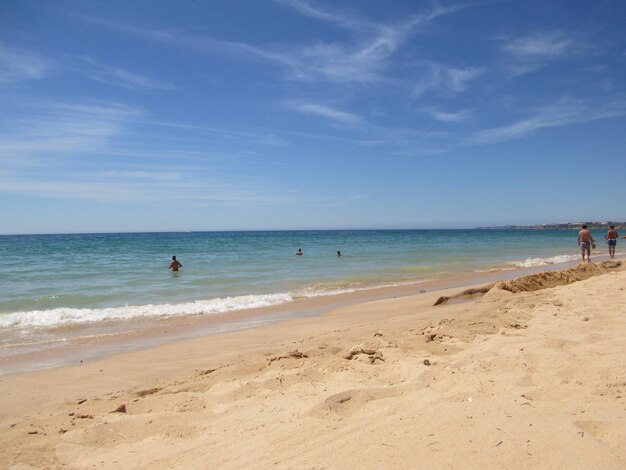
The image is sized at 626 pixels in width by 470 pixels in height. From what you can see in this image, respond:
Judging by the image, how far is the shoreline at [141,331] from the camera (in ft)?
20.5

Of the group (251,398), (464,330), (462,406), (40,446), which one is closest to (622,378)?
(462,406)

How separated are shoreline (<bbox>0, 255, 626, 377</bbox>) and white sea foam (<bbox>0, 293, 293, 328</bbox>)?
37cm

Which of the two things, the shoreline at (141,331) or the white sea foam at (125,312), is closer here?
the shoreline at (141,331)

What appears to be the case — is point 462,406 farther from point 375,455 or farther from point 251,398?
point 251,398

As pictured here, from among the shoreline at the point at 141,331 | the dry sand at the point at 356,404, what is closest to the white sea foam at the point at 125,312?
the shoreline at the point at 141,331

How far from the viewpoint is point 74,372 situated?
5.43m

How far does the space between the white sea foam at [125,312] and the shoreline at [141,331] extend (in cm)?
37

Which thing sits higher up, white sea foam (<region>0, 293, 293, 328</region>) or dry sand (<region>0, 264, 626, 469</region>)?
dry sand (<region>0, 264, 626, 469</region>)

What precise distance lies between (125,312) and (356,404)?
7.90 metres

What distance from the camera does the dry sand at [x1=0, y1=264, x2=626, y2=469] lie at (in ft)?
8.47

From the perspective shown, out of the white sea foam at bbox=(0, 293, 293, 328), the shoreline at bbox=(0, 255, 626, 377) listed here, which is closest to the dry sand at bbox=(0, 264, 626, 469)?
the shoreline at bbox=(0, 255, 626, 377)

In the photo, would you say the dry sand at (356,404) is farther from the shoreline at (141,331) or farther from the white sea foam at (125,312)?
the white sea foam at (125,312)

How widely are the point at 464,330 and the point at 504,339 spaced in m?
0.59

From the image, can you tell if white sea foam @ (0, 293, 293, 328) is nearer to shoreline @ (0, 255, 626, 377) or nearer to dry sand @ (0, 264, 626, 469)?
shoreline @ (0, 255, 626, 377)
